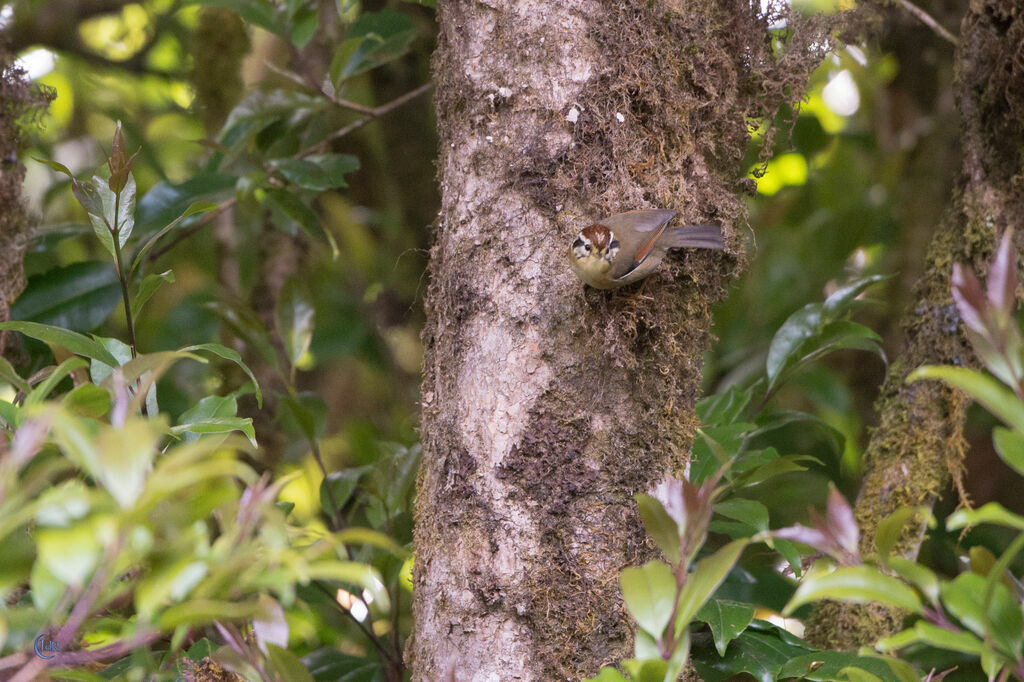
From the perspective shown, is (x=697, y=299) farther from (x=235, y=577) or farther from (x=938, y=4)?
(x=938, y=4)

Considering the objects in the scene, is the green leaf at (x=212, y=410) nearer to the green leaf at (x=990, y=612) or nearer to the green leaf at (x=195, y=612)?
the green leaf at (x=195, y=612)

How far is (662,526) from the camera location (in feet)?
3.34

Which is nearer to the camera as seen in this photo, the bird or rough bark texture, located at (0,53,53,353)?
the bird

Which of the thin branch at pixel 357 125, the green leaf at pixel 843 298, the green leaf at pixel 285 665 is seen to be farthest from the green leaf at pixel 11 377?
the green leaf at pixel 843 298

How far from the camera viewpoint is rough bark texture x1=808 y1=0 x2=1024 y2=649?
1.89 m

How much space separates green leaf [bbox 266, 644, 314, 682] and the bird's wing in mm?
703

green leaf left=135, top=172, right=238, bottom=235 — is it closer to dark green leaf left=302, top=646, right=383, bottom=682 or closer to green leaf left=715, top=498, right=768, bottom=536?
dark green leaf left=302, top=646, right=383, bottom=682

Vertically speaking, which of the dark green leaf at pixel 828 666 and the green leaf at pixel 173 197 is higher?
the green leaf at pixel 173 197

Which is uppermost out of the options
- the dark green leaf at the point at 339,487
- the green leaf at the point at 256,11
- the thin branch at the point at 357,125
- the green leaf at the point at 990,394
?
the green leaf at the point at 256,11

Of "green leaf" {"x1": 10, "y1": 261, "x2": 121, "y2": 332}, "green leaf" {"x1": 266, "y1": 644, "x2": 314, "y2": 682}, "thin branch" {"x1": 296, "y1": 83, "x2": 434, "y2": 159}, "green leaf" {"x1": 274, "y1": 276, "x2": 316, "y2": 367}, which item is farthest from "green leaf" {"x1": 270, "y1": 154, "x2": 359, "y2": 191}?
"green leaf" {"x1": 266, "y1": 644, "x2": 314, "y2": 682}

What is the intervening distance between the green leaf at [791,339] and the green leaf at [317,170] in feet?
3.75

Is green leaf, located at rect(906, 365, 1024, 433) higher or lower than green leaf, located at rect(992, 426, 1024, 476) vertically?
higher

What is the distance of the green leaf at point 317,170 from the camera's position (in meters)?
2.16

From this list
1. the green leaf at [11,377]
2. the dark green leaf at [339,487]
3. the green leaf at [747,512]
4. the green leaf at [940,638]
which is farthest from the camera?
the dark green leaf at [339,487]
